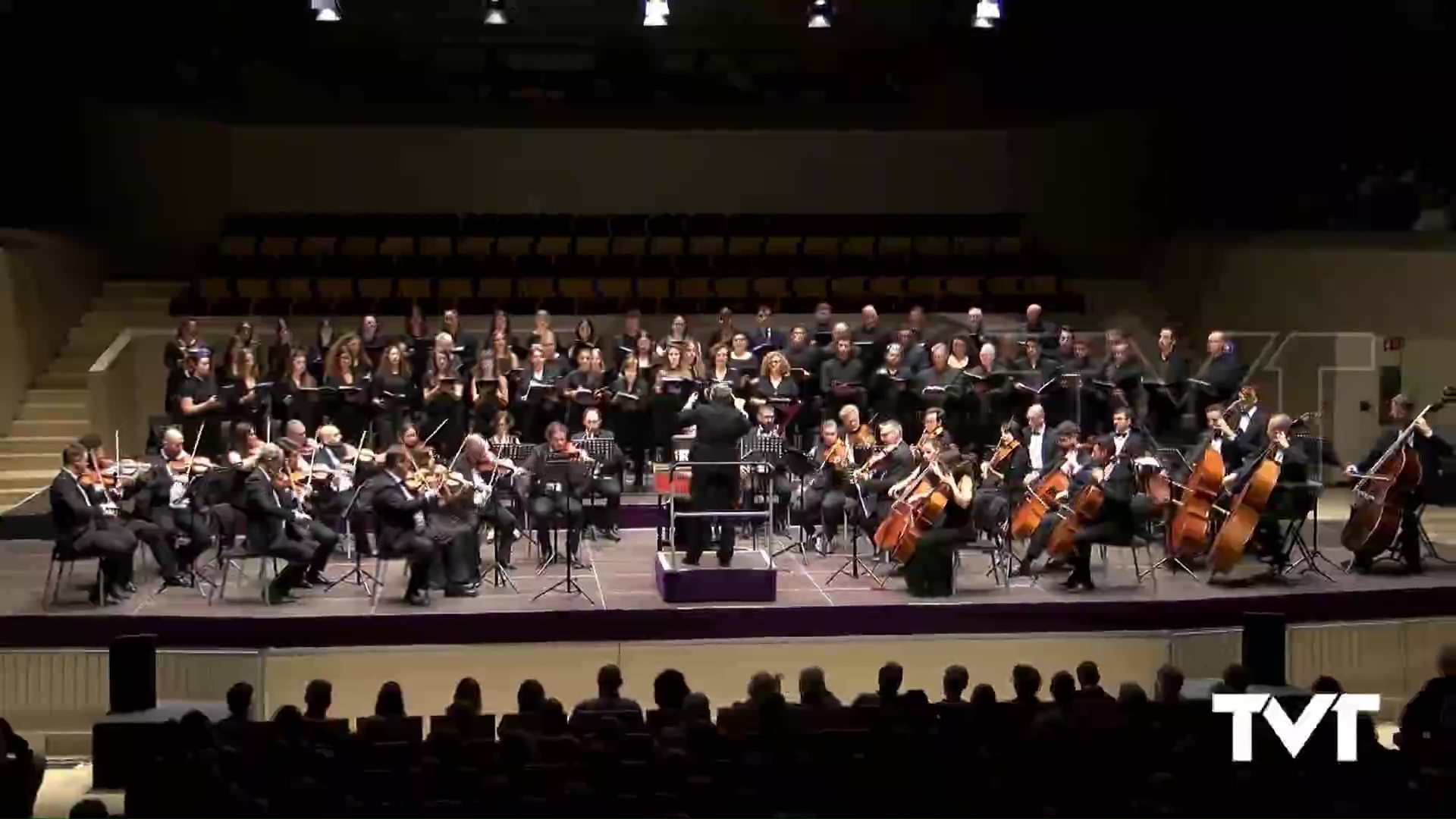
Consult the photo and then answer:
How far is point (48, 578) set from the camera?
10.6 metres

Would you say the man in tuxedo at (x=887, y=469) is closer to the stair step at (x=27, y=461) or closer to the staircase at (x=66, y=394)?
the staircase at (x=66, y=394)

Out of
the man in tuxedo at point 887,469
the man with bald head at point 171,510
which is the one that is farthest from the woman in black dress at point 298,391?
the man in tuxedo at point 887,469

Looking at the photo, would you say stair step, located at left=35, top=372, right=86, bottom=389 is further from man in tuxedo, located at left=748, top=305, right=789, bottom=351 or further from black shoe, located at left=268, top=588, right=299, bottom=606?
man in tuxedo, located at left=748, top=305, right=789, bottom=351

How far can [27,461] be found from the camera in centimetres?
1440

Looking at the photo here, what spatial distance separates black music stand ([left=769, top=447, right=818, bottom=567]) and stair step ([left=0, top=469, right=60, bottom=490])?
6.07 m

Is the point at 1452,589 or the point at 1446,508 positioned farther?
the point at 1446,508

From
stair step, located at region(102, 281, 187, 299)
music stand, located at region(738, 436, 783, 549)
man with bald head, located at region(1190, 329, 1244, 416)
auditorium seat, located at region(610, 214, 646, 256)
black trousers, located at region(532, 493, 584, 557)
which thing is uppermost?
auditorium seat, located at region(610, 214, 646, 256)

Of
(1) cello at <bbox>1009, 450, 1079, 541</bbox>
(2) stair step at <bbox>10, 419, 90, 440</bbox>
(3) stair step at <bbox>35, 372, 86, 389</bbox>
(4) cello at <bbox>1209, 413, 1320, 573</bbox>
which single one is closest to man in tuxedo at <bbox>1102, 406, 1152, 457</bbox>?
(1) cello at <bbox>1009, 450, 1079, 541</bbox>

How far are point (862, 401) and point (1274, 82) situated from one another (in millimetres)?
7030

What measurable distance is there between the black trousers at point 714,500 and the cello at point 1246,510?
3.07 meters

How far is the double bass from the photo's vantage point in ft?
35.5

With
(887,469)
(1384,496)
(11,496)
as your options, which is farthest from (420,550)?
(1384,496)

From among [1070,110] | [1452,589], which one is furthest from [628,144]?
[1452,589]

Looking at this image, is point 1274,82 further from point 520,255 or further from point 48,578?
point 48,578
